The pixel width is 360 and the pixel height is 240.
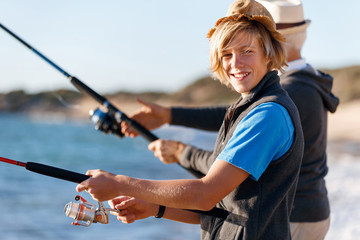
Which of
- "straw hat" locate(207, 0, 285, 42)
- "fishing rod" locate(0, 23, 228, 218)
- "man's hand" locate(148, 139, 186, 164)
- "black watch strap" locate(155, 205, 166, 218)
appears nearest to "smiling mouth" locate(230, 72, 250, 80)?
"straw hat" locate(207, 0, 285, 42)

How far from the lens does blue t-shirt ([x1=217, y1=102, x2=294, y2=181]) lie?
62.3 inches

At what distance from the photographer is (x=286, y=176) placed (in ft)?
5.47

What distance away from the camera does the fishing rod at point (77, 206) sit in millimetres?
1803

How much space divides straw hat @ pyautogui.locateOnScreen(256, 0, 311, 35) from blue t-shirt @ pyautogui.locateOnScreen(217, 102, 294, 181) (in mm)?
970

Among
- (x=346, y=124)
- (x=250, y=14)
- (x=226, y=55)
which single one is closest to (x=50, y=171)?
(x=226, y=55)

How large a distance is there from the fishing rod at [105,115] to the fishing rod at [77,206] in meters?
0.98

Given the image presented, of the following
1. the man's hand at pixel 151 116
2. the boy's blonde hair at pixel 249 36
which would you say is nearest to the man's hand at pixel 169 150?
the man's hand at pixel 151 116

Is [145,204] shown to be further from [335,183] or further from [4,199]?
[335,183]

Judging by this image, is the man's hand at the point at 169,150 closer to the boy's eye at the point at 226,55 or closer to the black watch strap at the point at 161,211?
the black watch strap at the point at 161,211

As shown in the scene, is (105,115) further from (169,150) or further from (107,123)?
(169,150)

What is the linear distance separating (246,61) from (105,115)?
5.79ft

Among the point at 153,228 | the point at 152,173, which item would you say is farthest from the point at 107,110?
the point at 152,173

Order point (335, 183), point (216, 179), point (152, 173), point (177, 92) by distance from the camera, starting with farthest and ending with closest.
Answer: point (177, 92) < point (152, 173) < point (335, 183) < point (216, 179)

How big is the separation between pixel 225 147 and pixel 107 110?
5.96ft
